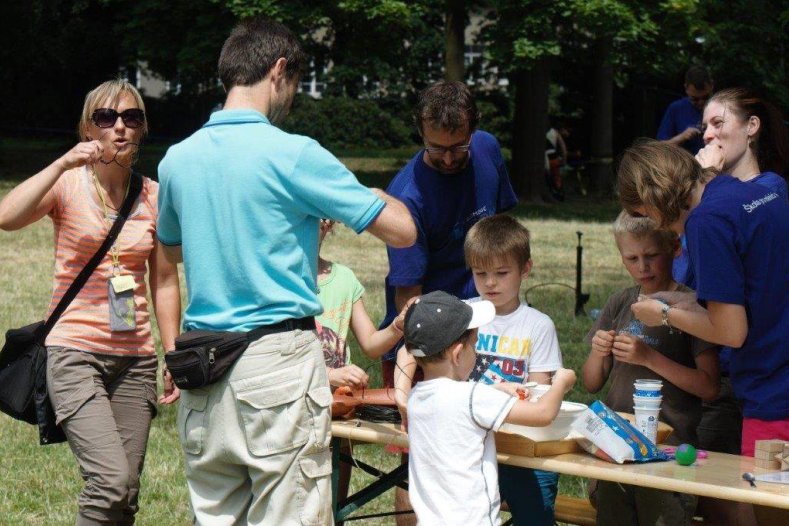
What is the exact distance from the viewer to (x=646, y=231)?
14.8 ft

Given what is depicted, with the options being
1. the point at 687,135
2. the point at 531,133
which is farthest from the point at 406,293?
the point at 531,133

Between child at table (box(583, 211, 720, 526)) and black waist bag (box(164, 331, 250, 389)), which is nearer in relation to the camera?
black waist bag (box(164, 331, 250, 389))

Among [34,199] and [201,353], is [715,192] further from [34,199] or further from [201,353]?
[34,199]

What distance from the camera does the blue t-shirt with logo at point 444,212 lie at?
4.97m

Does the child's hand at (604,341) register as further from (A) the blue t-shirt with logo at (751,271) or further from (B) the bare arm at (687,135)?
(B) the bare arm at (687,135)

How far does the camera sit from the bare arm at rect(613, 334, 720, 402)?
4.36 metres

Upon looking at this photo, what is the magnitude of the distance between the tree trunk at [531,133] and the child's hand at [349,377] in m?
21.8

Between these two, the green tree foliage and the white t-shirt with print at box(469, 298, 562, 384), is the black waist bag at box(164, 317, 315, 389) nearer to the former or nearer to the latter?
the white t-shirt with print at box(469, 298, 562, 384)

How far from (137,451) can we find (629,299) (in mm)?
2008

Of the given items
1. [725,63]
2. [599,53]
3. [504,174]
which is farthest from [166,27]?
[504,174]

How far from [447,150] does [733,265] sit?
1.40m

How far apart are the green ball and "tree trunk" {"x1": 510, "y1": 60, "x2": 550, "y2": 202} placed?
22.5 m

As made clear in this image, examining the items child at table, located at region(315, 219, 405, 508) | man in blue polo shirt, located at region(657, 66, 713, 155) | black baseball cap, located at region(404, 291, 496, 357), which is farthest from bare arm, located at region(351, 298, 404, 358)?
man in blue polo shirt, located at region(657, 66, 713, 155)

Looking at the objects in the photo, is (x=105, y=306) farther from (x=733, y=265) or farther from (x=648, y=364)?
(x=733, y=265)
